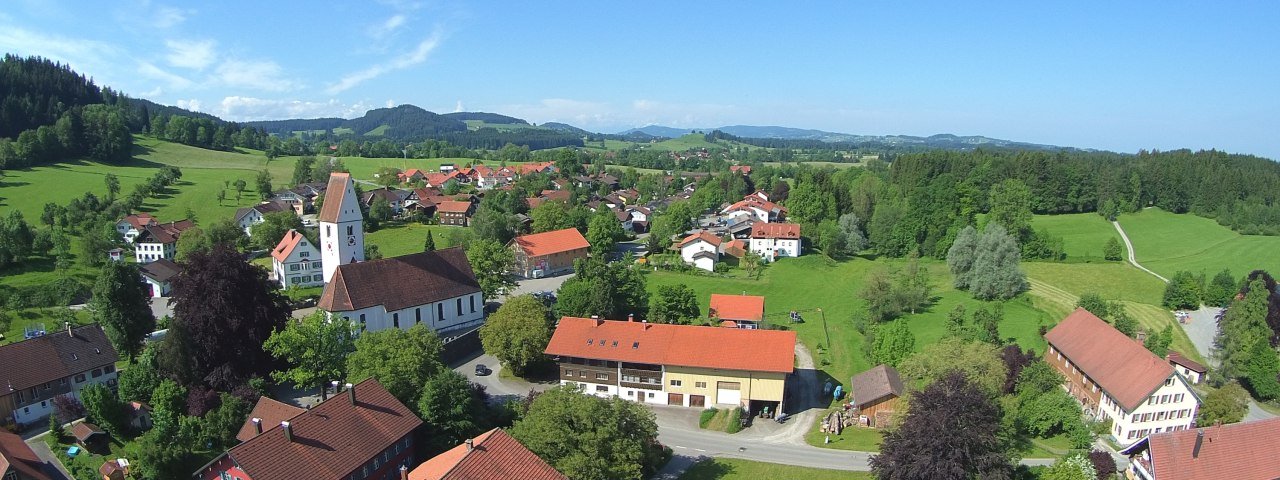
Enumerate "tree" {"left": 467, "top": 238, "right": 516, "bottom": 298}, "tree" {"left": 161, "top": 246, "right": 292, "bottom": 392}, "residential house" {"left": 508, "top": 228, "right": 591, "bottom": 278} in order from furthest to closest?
"residential house" {"left": 508, "top": 228, "right": 591, "bottom": 278}
"tree" {"left": 467, "top": 238, "right": 516, "bottom": 298}
"tree" {"left": 161, "top": 246, "right": 292, "bottom": 392}

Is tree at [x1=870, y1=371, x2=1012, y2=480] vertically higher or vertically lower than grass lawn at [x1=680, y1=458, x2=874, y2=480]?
higher

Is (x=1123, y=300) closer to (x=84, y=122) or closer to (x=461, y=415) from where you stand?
(x=461, y=415)

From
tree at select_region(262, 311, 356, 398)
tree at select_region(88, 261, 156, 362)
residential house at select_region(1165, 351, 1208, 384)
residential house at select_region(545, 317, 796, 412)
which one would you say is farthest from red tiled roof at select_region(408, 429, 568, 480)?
residential house at select_region(1165, 351, 1208, 384)

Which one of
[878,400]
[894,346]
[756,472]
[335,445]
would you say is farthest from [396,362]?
[894,346]

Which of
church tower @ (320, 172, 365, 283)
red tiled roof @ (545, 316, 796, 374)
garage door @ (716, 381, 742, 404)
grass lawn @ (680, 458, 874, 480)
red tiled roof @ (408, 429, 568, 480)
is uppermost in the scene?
church tower @ (320, 172, 365, 283)

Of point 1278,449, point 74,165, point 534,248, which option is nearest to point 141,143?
point 74,165

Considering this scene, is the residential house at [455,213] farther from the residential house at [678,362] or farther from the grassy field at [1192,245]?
the grassy field at [1192,245]

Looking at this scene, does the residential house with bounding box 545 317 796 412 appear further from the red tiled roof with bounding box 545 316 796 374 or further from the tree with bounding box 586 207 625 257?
the tree with bounding box 586 207 625 257
